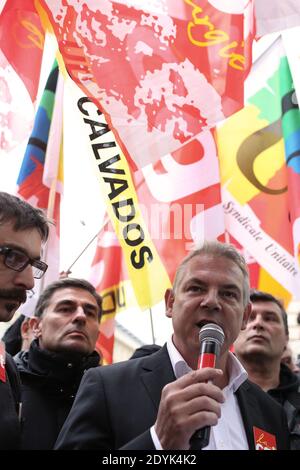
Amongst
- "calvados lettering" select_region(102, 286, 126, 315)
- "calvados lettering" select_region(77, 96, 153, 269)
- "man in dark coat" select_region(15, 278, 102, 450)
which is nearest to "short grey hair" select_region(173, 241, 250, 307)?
"man in dark coat" select_region(15, 278, 102, 450)

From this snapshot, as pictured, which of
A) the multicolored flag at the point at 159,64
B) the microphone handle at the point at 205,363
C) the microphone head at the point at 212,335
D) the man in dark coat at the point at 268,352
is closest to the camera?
the microphone handle at the point at 205,363

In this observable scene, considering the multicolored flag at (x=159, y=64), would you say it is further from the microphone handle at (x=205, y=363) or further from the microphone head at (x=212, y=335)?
the microphone handle at (x=205, y=363)

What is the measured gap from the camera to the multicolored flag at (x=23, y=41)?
4453 mm

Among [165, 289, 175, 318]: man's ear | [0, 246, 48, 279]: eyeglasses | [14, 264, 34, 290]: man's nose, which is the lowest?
[14, 264, 34, 290]: man's nose

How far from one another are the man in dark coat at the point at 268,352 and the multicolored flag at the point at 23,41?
2.01 meters

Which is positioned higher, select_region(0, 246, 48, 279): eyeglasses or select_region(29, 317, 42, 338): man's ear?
select_region(29, 317, 42, 338): man's ear

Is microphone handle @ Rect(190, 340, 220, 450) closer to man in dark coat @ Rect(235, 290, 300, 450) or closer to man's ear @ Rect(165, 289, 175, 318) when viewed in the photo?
man's ear @ Rect(165, 289, 175, 318)

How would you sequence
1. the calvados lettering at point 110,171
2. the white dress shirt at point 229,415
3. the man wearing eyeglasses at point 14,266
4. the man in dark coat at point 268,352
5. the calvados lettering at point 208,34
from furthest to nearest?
1. the calvados lettering at point 110,171
2. the man in dark coat at point 268,352
3. the calvados lettering at point 208,34
4. the white dress shirt at point 229,415
5. the man wearing eyeglasses at point 14,266

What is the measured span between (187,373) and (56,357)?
1.60 metres

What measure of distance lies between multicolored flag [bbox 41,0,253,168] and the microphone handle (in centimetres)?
190

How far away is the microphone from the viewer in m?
2.11

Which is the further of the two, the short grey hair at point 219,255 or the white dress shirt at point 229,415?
the short grey hair at point 219,255

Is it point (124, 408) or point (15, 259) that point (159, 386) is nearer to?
point (124, 408)

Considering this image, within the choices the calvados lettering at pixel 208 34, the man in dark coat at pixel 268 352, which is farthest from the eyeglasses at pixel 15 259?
the man in dark coat at pixel 268 352
